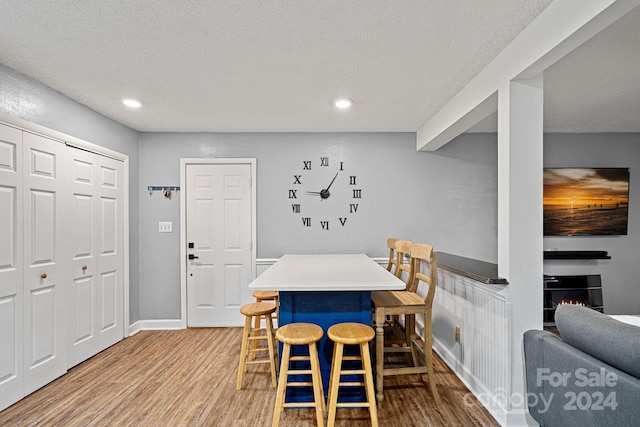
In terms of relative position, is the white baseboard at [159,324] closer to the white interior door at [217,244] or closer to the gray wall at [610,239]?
the white interior door at [217,244]

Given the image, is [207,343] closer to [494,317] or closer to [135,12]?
[494,317]

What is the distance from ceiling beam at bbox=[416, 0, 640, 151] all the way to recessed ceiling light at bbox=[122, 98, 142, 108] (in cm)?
286

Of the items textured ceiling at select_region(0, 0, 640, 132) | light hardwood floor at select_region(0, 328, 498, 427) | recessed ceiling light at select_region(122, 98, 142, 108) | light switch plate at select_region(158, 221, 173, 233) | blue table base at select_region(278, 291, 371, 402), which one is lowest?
light hardwood floor at select_region(0, 328, 498, 427)

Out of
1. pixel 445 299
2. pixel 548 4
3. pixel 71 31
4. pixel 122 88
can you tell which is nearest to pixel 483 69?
pixel 548 4

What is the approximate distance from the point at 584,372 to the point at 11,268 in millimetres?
3468

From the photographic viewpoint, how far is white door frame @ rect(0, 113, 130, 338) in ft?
7.71

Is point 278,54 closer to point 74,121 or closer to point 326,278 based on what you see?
point 326,278

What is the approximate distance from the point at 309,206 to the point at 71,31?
2.69 m

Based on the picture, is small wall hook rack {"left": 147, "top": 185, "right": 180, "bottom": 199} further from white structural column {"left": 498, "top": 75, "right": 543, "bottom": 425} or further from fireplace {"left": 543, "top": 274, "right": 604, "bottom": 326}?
fireplace {"left": 543, "top": 274, "right": 604, "bottom": 326}

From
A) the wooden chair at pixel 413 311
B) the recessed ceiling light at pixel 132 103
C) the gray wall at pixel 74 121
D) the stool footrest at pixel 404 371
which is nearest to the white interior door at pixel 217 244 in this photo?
the gray wall at pixel 74 121

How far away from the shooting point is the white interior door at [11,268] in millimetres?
2238

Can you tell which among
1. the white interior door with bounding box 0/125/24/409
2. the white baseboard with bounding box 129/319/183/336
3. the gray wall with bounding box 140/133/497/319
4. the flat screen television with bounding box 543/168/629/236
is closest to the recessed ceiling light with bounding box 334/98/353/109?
the gray wall with bounding box 140/133/497/319

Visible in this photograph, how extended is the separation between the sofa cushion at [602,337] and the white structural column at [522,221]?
0.28 m

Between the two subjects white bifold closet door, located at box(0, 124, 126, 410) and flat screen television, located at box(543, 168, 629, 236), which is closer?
white bifold closet door, located at box(0, 124, 126, 410)
